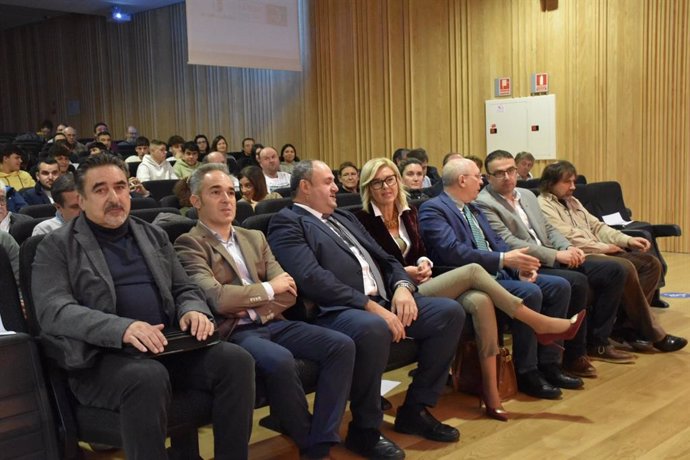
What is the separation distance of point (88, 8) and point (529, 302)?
1177cm

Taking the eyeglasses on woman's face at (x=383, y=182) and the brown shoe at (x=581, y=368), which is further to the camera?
the brown shoe at (x=581, y=368)

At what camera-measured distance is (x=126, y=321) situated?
222 cm

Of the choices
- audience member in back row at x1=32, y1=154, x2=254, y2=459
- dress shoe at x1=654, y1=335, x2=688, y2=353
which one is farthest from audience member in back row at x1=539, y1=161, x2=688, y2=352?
audience member in back row at x1=32, y1=154, x2=254, y2=459

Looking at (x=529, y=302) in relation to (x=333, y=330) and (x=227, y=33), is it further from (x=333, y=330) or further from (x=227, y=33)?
(x=227, y=33)

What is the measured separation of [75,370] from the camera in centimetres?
225

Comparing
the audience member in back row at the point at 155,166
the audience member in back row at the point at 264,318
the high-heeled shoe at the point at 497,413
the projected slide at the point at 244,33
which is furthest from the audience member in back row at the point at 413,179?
the projected slide at the point at 244,33

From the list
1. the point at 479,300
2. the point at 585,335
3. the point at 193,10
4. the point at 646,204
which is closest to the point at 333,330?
the point at 479,300

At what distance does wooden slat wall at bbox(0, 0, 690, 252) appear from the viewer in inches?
299

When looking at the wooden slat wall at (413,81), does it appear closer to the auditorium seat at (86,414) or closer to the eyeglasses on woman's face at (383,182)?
the eyeglasses on woman's face at (383,182)

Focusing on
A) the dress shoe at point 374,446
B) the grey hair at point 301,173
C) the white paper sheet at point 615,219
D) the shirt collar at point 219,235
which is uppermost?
the grey hair at point 301,173

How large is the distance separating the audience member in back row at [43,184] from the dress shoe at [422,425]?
353 centimetres

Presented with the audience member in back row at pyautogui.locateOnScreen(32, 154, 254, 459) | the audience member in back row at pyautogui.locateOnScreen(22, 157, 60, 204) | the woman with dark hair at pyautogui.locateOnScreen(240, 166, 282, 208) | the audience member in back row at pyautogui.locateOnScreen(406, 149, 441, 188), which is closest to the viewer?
the audience member in back row at pyautogui.locateOnScreen(32, 154, 254, 459)

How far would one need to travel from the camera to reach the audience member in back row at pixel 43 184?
5.42m

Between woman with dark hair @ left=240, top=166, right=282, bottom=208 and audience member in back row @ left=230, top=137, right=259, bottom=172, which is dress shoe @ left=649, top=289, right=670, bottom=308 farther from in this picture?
audience member in back row @ left=230, top=137, right=259, bottom=172
